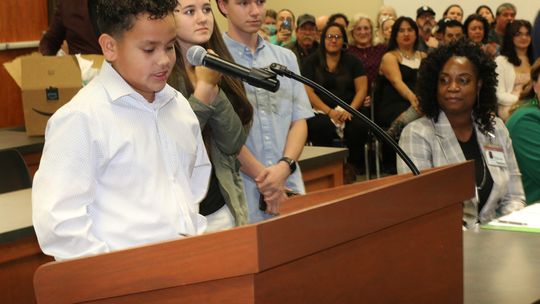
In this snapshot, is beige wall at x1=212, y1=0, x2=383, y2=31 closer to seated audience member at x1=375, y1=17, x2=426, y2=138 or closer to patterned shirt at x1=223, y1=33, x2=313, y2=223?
seated audience member at x1=375, y1=17, x2=426, y2=138

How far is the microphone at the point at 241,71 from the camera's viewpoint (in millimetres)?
1704

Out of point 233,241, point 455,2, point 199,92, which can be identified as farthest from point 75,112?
point 455,2

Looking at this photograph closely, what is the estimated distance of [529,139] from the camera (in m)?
3.64

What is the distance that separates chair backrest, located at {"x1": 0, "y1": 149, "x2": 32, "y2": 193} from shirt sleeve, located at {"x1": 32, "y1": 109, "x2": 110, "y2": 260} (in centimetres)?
172

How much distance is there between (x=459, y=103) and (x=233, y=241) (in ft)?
6.87

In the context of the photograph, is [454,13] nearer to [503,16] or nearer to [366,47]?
[503,16]

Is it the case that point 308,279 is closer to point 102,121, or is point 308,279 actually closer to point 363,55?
point 102,121

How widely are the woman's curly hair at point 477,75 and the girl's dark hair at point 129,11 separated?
5.44 feet

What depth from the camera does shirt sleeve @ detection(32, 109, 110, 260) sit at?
65.7 inches

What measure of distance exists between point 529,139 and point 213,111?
5.53 ft

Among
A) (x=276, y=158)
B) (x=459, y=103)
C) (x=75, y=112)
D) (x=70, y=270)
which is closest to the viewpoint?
(x=70, y=270)

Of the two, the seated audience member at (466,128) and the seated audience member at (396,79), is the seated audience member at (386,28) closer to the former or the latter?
the seated audience member at (396,79)

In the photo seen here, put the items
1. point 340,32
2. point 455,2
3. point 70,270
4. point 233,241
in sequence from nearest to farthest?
point 233,241 < point 70,270 < point 340,32 < point 455,2

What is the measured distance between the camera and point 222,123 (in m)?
2.55
